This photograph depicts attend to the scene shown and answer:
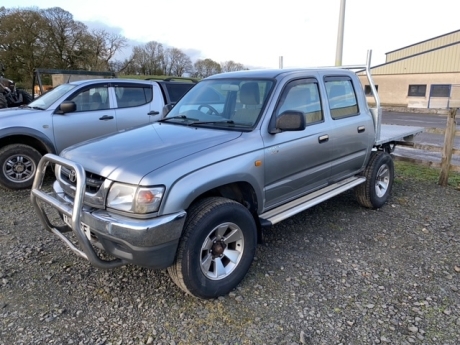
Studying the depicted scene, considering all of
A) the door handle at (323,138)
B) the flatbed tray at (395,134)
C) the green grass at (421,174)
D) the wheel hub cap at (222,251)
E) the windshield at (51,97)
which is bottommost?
the green grass at (421,174)

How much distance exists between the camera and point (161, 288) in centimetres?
320

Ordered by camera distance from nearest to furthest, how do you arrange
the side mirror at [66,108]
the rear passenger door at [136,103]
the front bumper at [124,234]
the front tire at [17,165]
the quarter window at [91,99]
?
the front bumper at [124,234] → the front tire at [17,165] → the side mirror at [66,108] → the quarter window at [91,99] → the rear passenger door at [136,103]

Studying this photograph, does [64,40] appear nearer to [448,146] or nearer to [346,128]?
[448,146]

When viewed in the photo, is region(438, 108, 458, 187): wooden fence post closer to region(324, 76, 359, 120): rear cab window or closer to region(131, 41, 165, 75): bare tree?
region(324, 76, 359, 120): rear cab window

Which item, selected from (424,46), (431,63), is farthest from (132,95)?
(424,46)

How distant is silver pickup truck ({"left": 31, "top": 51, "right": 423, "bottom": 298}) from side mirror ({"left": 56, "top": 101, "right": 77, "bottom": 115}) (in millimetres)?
2552

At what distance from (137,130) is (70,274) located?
1.56 metres

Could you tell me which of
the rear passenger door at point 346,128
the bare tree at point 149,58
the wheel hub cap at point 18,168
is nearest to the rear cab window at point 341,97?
the rear passenger door at point 346,128

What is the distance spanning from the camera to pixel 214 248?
3025 millimetres

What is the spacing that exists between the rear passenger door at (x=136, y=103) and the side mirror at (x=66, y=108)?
0.83 meters

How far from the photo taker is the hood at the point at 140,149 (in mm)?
2701

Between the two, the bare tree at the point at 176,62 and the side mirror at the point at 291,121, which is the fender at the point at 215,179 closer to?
the side mirror at the point at 291,121

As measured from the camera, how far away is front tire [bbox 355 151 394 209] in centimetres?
495

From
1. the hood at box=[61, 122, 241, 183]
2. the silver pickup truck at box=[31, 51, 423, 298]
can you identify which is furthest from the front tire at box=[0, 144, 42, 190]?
the hood at box=[61, 122, 241, 183]
